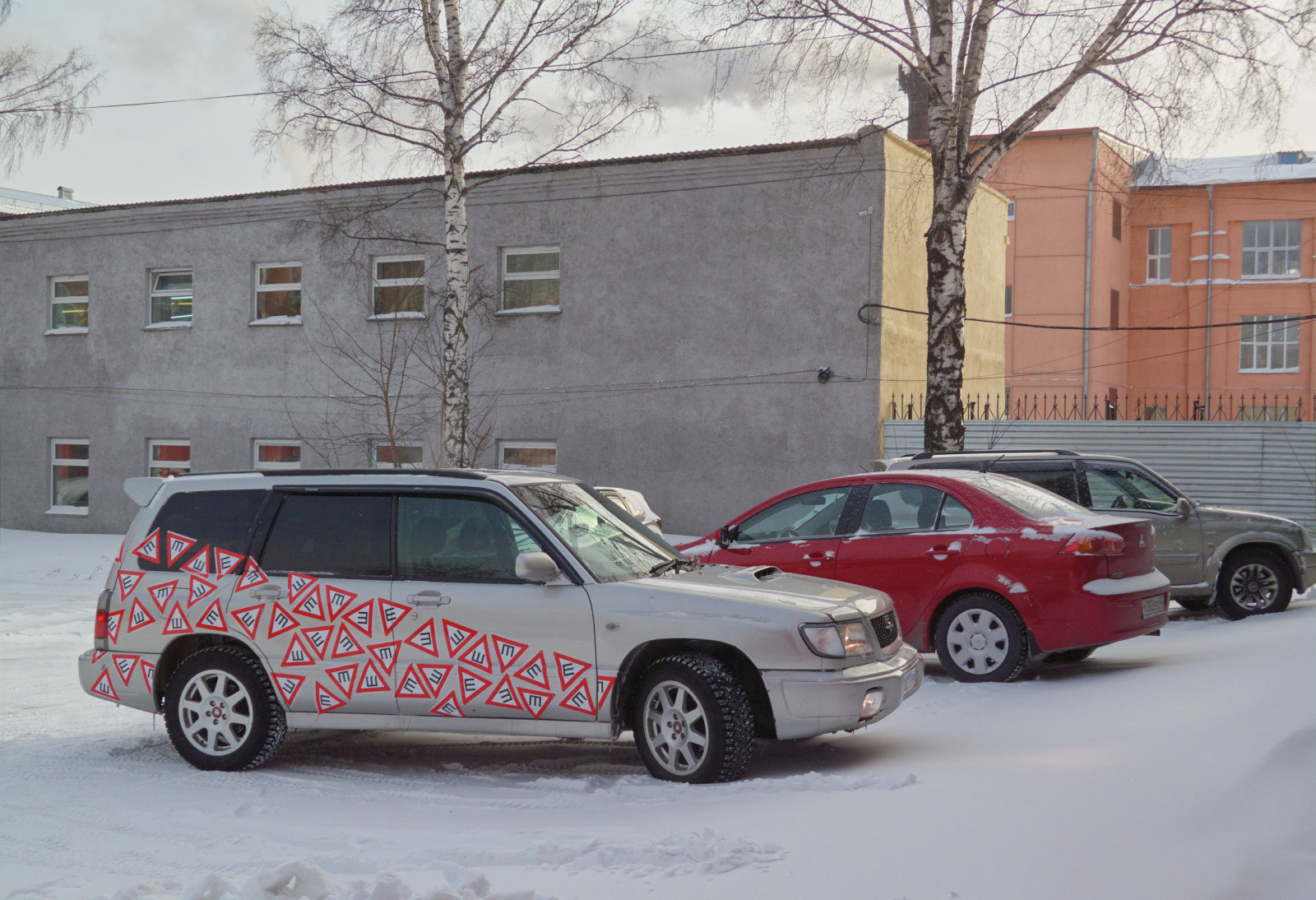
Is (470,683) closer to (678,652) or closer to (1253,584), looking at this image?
(678,652)

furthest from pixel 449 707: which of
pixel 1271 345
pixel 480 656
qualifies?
pixel 1271 345

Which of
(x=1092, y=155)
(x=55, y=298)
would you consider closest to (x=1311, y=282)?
(x=1092, y=155)

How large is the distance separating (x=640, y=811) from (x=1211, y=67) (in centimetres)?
1229

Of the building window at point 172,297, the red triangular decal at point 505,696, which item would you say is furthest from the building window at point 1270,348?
the red triangular decal at point 505,696

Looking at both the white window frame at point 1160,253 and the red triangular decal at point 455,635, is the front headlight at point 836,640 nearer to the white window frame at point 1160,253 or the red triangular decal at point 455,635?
the red triangular decal at point 455,635

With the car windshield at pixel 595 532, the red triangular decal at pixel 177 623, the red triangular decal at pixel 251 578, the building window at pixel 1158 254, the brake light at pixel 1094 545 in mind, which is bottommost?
the red triangular decal at pixel 177 623

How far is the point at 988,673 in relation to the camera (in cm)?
870

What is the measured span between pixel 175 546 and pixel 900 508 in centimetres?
512

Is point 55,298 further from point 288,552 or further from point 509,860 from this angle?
point 509,860

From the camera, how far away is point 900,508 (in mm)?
9281

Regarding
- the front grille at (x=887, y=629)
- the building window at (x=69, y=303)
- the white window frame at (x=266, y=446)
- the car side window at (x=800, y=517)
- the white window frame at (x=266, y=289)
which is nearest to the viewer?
the front grille at (x=887, y=629)

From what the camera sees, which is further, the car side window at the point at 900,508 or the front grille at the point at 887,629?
the car side window at the point at 900,508

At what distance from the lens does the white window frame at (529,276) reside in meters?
22.0

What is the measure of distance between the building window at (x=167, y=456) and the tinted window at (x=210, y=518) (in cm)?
1917
